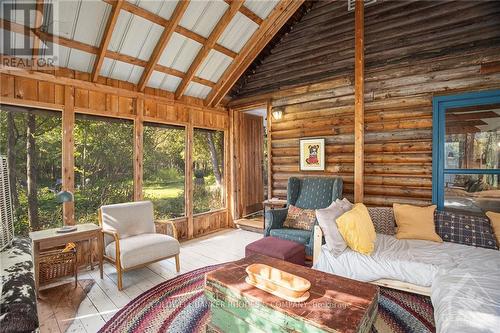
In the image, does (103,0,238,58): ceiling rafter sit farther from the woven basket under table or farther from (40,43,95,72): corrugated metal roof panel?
the woven basket under table

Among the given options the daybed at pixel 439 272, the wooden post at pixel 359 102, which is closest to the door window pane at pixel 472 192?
the daybed at pixel 439 272

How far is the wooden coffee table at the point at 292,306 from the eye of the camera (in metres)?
1.51

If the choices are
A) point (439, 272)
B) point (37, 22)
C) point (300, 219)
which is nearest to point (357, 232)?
point (439, 272)

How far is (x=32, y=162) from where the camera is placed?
3195mm

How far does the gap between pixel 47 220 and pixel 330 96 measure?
181 inches

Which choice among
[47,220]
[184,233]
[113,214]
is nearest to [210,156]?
[184,233]

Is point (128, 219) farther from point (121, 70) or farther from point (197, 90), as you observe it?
point (197, 90)

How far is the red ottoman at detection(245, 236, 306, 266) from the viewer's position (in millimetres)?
2861

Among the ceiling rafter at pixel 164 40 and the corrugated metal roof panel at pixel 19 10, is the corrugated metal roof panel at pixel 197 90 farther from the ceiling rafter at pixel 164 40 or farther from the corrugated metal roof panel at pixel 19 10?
the corrugated metal roof panel at pixel 19 10

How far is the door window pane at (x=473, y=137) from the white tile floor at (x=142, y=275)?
333 cm

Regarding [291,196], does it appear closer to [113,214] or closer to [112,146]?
[113,214]

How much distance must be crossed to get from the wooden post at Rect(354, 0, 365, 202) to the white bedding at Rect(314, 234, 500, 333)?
36.9 inches

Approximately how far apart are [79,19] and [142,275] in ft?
10.5

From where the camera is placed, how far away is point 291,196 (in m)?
4.21
